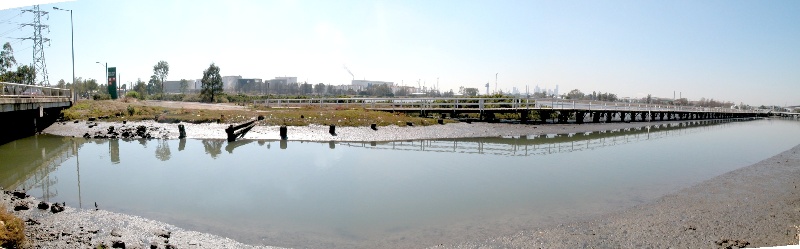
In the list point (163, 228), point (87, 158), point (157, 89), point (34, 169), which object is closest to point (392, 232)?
point (163, 228)

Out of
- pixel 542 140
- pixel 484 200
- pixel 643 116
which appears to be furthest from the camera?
pixel 643 116

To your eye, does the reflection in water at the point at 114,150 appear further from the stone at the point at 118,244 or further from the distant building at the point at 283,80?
the distant building at the point at 283,80

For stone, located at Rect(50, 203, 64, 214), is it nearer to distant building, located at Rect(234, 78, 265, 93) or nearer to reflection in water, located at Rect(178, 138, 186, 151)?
reflection in water, located at Rect(178, 138, 186, 151)

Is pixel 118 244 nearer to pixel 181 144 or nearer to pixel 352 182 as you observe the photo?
pixel 352 182

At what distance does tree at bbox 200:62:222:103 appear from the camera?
28.4 metres

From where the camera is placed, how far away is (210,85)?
29109 mm

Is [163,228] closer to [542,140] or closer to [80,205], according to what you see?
[80,205]

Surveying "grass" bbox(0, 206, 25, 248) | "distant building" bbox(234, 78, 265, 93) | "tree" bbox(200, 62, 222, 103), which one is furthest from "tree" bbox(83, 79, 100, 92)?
"grass" bbox(0, 206, 25, 248)

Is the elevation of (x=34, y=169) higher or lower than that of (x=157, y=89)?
lower

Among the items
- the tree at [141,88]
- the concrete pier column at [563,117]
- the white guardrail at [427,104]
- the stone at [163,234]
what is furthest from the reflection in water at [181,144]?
the concrete pier column at [563,117]

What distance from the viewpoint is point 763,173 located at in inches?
476

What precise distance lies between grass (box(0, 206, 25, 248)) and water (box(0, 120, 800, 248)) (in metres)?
2.20

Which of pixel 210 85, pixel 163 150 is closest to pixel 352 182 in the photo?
pixel 163 150

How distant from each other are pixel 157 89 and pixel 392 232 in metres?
21.3
